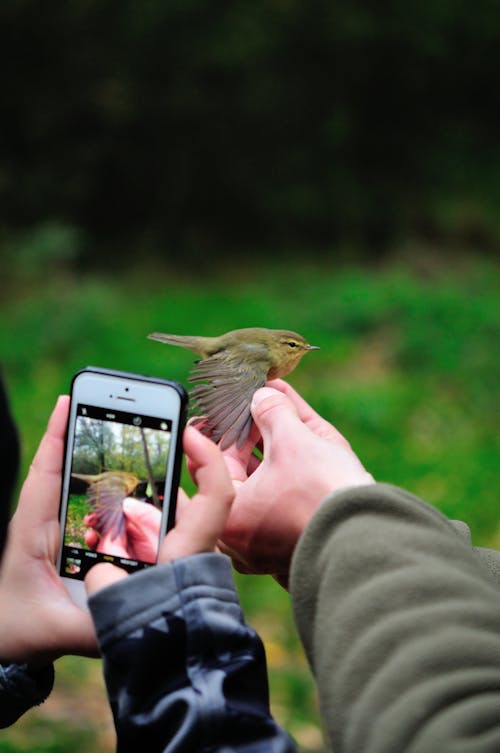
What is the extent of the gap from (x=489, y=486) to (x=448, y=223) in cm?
513

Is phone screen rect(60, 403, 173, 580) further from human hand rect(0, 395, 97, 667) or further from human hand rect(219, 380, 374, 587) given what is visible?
human hand rect(219, 380, 374, 587)

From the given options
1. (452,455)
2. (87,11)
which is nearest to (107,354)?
(452,455)

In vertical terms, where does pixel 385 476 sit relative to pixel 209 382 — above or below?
below

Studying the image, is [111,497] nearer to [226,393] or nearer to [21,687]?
[21,687]

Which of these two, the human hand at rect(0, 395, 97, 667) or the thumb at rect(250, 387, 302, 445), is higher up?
the thumb at rect(250, 387, 302, 445)

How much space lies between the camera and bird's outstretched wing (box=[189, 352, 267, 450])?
1582 millimetres

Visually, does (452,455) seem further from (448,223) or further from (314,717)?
(448,223)

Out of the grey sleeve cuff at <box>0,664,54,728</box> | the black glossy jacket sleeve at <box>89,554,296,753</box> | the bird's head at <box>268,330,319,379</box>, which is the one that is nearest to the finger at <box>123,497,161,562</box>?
the black glossy jacket sleeve at <box>89,554,296,753</box>

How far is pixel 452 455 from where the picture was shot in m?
4.88

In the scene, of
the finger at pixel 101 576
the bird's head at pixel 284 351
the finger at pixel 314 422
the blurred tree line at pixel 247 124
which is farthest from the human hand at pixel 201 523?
the blurred tree line at pixel 247 124

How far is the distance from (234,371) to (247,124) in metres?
7.42

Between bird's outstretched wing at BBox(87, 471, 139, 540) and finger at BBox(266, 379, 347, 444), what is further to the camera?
finger at BBox(266, 379, 347, 444)

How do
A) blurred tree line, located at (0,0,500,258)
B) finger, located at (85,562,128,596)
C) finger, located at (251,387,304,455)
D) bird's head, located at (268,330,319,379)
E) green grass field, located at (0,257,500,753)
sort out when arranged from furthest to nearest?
blurred tree line, located at (0,0,500,258), green grass field, located at (0,257,500,753), bird's head, located at (268,330,319,379), finger, located at (251,387,304,455), finger, located at (85,562,128,596)

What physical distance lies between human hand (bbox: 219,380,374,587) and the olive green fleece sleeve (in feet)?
0.48
